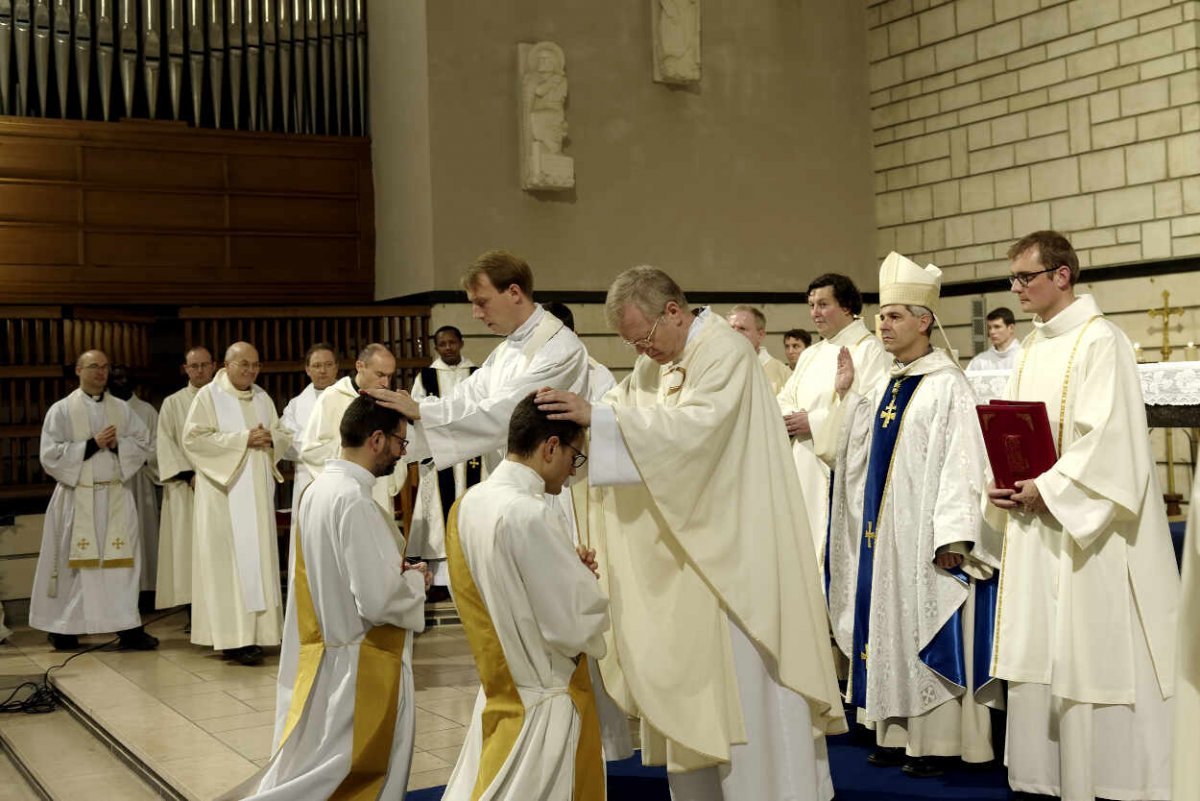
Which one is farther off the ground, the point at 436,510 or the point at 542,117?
the point at 542,117

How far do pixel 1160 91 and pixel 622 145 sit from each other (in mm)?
4279

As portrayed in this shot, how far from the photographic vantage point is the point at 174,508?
8.91 metres

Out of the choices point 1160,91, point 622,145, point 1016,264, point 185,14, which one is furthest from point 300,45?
point 1016,264

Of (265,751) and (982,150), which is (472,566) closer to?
(265,751)

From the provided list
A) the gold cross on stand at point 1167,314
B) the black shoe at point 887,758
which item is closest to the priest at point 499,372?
the black shoe at point 887,758

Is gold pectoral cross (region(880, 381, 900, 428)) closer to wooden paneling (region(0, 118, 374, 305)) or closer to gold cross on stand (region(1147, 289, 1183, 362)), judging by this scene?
gold cross on stand (region(1147, 289, 1183, 362))

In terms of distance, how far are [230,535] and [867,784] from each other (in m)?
4.58

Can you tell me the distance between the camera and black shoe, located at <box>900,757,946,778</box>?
15.4 feet

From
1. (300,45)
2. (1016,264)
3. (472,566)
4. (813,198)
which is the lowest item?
(472,566)

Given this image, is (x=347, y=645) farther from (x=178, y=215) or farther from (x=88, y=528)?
(x=178, y=215)

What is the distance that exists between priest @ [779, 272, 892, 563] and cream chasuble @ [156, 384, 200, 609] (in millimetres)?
4185

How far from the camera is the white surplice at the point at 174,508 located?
8.83m

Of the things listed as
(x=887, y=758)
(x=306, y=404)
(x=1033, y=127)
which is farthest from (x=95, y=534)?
(x=1033, y=127)

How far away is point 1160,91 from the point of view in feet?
33.5
